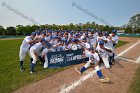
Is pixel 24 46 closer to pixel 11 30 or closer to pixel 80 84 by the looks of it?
pixel 80 84

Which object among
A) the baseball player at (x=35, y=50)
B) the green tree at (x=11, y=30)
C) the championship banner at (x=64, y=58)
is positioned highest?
the baseball player at (x=35, y=50)

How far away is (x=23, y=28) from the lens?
7194 cm

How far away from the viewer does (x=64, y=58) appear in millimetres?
10336

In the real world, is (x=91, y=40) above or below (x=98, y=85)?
above

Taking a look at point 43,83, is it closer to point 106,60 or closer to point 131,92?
point 131,92

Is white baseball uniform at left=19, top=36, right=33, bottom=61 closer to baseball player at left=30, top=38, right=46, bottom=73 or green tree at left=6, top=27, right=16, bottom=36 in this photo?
baseball player at left=30, top=38, right=46, bottom=73

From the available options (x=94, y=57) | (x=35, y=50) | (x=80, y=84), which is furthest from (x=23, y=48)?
(x=80, y=84)

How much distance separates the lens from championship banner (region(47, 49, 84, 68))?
32.4 feet

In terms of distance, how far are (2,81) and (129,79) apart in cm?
537

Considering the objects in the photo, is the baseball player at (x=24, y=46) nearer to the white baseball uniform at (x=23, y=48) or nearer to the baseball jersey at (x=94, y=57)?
the white baseball uniform at (x=23, y=48)

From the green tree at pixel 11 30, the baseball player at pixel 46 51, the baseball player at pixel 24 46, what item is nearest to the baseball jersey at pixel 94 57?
the baseball player at pixel 46 51

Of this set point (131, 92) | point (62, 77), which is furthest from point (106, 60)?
point (131, 92)

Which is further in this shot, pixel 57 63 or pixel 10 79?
pixel 57 63

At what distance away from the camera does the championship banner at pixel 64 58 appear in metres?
9.89
